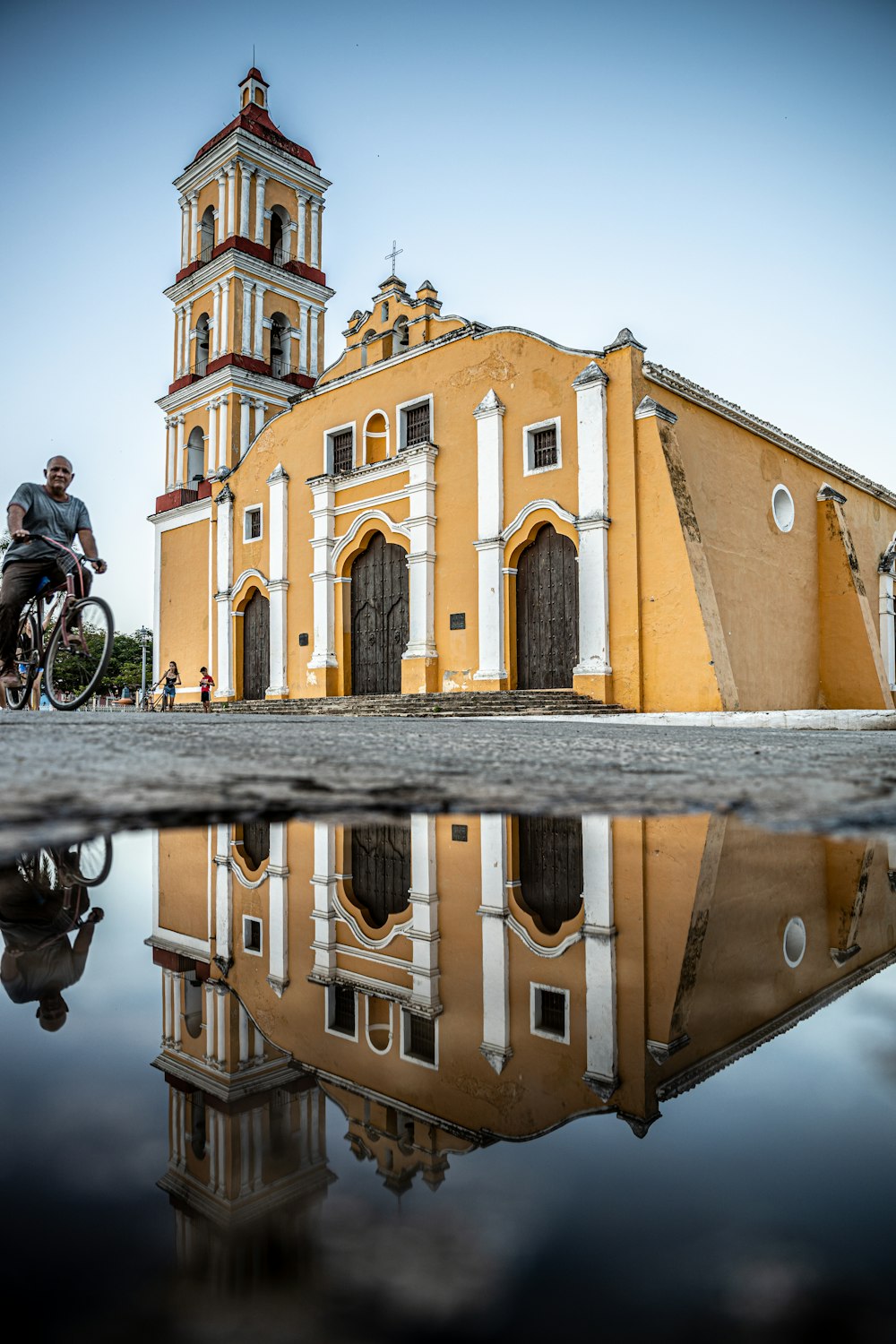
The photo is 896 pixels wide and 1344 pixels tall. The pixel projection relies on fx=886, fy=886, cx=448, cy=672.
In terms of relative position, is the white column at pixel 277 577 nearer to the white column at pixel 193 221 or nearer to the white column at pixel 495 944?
the white column at pixel 193 221

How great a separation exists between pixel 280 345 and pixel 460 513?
11513mm

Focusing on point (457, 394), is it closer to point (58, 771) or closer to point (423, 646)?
point (423, 646)

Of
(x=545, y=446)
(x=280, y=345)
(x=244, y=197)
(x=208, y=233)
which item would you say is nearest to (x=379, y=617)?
(x=545, y=446)

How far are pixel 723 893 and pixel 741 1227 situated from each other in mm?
770

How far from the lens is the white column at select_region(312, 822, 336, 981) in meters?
1.10

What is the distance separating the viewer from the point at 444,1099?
75 cm

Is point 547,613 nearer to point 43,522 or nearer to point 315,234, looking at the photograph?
point 43,522

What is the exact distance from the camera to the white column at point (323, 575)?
60.9ft

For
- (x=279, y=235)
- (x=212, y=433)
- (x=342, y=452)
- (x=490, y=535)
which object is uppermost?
(x=279, y=235)

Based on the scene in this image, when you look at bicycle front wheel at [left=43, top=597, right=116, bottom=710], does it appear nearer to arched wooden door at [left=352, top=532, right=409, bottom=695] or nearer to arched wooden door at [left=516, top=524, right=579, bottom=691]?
arched wooden door at [left=516, top=524, right=579, bottom=691]

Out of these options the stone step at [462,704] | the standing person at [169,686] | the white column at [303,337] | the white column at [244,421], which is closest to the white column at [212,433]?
the white column at [244,421]

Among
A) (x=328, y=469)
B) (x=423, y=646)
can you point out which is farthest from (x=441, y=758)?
(x=328, y=469)

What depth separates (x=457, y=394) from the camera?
16.6 meters

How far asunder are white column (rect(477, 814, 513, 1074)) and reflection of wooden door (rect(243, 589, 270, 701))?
19.2 m
